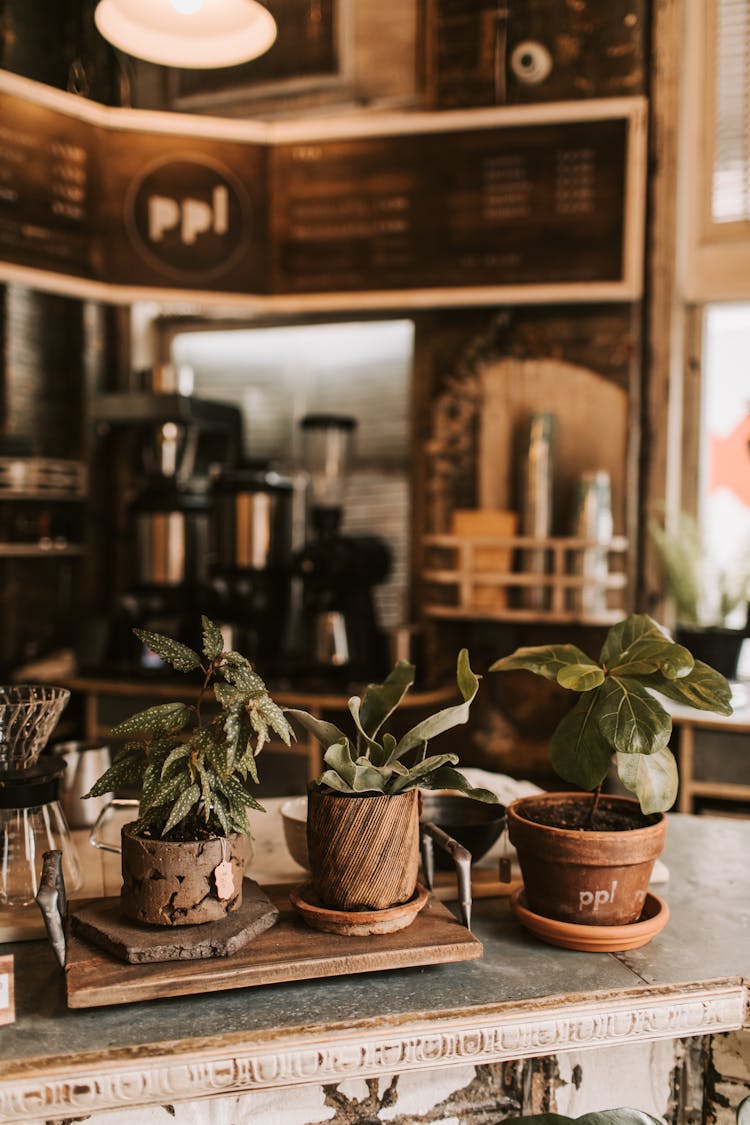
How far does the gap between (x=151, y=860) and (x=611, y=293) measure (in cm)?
251

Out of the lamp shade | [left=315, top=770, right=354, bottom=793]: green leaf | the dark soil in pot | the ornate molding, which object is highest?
the lamp shade

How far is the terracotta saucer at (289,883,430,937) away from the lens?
4.01ft

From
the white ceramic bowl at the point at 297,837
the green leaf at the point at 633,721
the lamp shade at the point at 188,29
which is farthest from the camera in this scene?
the lamp shade at the point at 188,29

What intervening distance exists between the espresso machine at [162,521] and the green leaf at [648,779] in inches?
92.2

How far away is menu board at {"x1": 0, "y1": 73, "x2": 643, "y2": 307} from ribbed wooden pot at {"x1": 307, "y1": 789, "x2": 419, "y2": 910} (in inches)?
91.1

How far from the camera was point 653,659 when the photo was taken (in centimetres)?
128

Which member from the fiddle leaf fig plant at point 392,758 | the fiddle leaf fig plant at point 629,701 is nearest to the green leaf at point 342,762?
the fiddle leaf fig plant at point 392,758

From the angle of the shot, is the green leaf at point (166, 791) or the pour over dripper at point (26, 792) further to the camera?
the pour over dripper at point (26, 792)

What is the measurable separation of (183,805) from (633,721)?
0.55 meters

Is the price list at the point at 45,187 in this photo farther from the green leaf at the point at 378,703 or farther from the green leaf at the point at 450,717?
the green leaf at the point at 450,717

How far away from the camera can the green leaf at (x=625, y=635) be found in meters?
1.32

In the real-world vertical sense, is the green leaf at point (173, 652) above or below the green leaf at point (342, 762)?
above

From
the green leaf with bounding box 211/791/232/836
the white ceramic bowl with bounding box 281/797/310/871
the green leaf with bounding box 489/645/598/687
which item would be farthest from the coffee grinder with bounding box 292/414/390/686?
the green leaf with bounding box 211/791/232/836

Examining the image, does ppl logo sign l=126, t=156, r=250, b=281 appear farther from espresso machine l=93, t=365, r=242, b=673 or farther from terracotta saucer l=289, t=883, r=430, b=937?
terracotta saucer l=289, t=883, r=430, b=937
